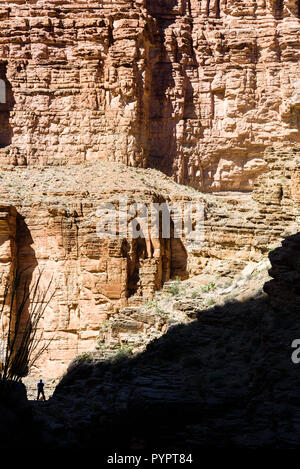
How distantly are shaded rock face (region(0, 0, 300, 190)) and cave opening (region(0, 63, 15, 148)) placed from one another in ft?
0.46

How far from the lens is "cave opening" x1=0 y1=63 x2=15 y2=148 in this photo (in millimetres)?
46375

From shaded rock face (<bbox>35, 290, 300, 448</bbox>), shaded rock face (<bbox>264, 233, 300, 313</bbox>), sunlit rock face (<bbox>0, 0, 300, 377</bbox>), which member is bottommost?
shaded rock face (<bbox>35, 290, 300, 448</bbox>)

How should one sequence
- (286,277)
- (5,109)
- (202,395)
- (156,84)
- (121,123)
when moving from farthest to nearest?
1. (156,84)
2. (5,109)
3. (121,123)
4. (286,277)
5. (202,395)

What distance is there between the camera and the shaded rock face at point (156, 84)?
4603 cm

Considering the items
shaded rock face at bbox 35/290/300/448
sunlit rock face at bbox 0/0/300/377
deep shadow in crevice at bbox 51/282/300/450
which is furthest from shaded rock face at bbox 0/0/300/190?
shaded rock face at bbox 35/290/300/448

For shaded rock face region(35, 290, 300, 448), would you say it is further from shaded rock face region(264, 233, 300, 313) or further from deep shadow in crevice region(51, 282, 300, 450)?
shaded rock face region(264, 233, 300, 313)

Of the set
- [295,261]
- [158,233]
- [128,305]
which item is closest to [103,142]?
[158,233]

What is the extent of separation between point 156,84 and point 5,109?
32.8 ft

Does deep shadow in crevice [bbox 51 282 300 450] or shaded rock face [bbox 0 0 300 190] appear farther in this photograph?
shaded rock face [bbox 0 0 300 190]

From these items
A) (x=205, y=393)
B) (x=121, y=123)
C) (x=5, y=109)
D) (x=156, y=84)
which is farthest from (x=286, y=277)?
(x=156, y=84)

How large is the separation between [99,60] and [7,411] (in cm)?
3219

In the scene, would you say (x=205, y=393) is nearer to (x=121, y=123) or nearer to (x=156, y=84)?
(x=121, y=123)

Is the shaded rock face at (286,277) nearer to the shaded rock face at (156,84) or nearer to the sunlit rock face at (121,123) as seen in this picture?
the sunlit rock face at (121,123)

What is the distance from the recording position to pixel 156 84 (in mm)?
49219
